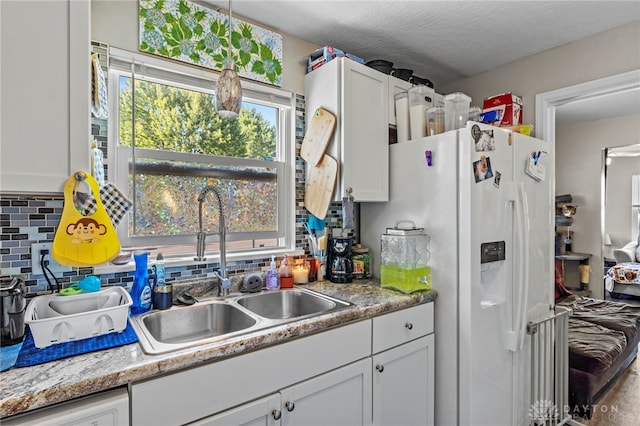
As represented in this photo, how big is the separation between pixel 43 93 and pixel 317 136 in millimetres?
1278

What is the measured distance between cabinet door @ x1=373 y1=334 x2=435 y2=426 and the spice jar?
1.70 ft

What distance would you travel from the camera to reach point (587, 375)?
89.4 inches

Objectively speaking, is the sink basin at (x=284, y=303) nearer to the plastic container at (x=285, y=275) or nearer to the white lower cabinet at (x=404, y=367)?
the plastic container at (x=285, y=275)

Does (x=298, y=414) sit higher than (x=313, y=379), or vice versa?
(x=313, y=379)

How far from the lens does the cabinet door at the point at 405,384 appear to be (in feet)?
5.16

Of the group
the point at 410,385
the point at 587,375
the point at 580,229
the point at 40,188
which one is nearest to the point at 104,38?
the point at 40,188

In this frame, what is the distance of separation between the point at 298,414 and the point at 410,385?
657 mm

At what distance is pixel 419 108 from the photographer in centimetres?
201

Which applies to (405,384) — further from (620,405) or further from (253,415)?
(620,405)

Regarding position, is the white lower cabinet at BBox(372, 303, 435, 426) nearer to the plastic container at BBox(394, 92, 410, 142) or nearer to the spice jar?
the spice jar

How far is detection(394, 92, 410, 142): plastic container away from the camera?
2.09 meters

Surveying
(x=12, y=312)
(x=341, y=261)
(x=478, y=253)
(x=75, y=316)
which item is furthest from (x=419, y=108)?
(x=12, y=312)

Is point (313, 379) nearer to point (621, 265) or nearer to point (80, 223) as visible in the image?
point (80, 223)

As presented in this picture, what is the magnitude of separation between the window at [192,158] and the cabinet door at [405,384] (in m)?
0.91
